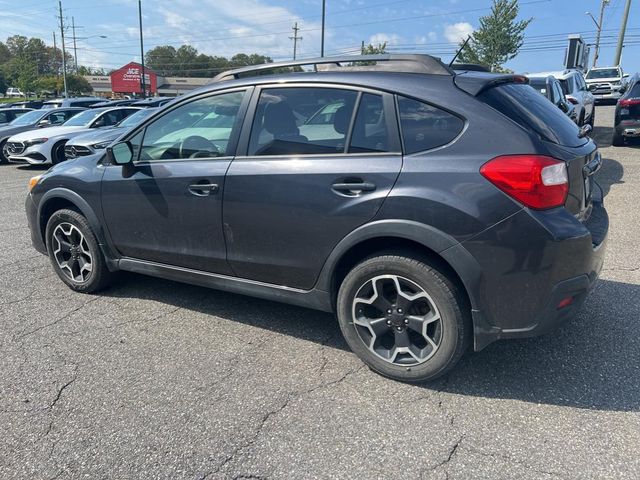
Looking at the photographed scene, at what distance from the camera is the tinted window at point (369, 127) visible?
2.86 m

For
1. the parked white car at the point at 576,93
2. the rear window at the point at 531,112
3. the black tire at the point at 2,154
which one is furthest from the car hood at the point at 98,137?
the rear window at the point at 531,112

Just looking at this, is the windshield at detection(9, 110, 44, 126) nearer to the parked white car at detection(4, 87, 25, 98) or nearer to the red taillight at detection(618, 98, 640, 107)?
the red taillight at detection(618, 98, 640, 107)

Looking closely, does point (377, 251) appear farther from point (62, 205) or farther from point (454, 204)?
point (62, 205)

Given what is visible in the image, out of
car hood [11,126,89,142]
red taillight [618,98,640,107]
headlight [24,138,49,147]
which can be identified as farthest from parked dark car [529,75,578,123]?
headlight [24,138,49,147]

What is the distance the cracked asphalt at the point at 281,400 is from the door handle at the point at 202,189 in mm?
1000

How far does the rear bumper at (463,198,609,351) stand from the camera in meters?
2.49

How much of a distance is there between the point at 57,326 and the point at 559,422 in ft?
11.1

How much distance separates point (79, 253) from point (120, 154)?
42.8 inches

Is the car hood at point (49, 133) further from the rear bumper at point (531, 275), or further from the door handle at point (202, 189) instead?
the rear bumper at point (531, 275)

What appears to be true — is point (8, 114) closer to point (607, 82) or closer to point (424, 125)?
point (424, 125)

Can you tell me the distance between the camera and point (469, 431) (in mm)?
2521

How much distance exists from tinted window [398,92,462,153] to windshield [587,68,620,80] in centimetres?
3031

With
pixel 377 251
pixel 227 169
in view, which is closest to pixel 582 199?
pixel 377 251

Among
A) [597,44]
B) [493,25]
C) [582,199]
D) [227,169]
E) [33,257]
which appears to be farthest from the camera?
[597,44]
